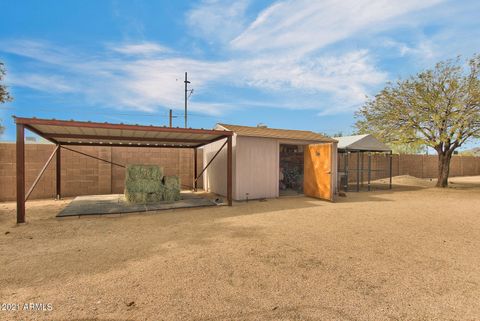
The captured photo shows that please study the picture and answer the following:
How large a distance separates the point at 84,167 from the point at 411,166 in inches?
930

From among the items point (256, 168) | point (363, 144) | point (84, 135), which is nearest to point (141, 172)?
point (84, 135)

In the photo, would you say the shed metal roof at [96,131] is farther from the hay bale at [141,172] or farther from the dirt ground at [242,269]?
the dirt ground at [242,269]

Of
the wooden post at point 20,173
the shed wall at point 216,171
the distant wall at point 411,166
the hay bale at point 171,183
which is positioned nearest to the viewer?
the wooden post at point 20,173

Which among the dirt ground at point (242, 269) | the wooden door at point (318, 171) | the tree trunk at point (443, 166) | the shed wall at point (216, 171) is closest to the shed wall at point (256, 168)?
the shed wall at point (216, 171)

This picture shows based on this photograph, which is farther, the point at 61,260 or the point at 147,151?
the point at 147,151

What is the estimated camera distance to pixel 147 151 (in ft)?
36.1

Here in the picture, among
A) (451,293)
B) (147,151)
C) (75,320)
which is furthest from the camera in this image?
(147,151)

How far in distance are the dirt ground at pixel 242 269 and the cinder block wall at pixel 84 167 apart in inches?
152

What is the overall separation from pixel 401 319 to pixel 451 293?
3.21 feet

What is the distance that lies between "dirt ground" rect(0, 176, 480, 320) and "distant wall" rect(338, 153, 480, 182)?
37.9 ft

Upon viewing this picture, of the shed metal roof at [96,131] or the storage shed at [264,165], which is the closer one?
the shed metal roof at [96,131]

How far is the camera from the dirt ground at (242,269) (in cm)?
235

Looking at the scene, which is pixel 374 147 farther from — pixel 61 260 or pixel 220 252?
pixel 61 260

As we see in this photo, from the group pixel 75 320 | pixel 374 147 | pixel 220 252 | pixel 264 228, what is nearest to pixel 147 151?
pixel 264 228
